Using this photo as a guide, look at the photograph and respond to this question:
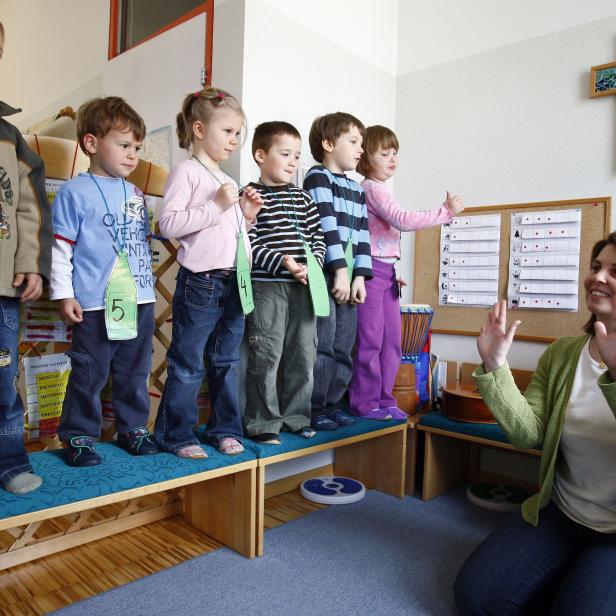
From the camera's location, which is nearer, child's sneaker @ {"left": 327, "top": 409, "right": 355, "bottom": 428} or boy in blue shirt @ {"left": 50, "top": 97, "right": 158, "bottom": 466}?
boy in blue shirt @ {"left": 50, "top": 97, "right": 158, "bottom": 466}

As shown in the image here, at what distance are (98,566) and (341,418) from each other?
913 mm

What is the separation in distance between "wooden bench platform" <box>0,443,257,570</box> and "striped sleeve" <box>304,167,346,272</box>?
2.33 feet

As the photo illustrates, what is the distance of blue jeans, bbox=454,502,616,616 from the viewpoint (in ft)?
3.83

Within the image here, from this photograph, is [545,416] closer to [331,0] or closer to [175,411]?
[175,411]

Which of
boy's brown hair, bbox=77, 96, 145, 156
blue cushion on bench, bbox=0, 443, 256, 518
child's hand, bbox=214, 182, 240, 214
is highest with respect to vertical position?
boy's brown hair, bbox=77, 96, 145, 156

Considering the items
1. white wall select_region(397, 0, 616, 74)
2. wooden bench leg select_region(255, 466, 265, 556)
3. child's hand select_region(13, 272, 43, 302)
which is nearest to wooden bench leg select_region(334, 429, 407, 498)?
wooden bench leg select_region(255, 466, 265, 556)

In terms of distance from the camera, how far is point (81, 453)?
1450 mm

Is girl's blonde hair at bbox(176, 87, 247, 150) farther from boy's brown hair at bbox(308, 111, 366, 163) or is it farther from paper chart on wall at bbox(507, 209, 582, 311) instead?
paper chart on wall at bbox(507, 209, 582, 311)

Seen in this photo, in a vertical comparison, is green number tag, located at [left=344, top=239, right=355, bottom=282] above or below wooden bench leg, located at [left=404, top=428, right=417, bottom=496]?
above

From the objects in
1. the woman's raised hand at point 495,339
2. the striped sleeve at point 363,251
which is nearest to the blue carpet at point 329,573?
the woman's raised hand at point 495,339

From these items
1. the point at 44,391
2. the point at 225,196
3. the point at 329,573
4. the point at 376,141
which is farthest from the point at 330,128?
the point at 329,573

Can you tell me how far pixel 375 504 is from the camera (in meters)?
2.10

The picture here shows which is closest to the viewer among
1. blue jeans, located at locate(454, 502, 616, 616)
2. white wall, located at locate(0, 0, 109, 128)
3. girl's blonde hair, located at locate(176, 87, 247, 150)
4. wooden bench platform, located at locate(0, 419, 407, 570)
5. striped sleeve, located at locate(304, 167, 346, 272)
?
blue jeans, located at locate(454, 502, 616, 616)

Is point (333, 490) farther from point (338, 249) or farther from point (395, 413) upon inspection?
point (338, 249)
